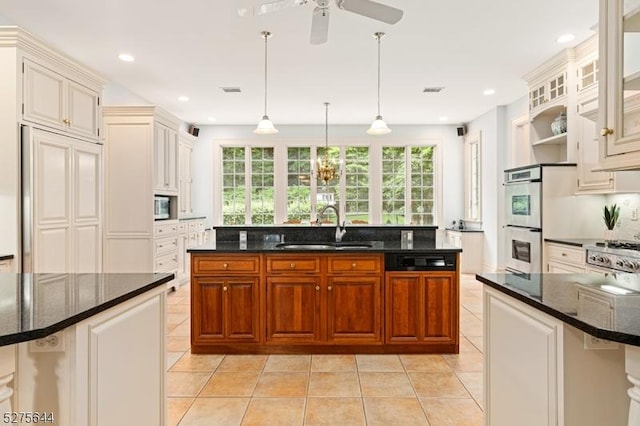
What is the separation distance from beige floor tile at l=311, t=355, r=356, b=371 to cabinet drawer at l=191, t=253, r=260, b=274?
874mm

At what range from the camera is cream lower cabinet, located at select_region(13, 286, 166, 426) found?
125 centimetres

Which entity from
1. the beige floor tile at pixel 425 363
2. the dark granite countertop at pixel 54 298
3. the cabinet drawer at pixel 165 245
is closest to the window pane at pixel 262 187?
the cabinet drawer at pixel 165 245

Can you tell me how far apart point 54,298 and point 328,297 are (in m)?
2.20

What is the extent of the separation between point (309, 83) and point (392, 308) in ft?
11.0

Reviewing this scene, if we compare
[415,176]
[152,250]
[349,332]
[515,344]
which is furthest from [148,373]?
[415,176]

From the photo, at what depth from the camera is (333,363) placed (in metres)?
3.23

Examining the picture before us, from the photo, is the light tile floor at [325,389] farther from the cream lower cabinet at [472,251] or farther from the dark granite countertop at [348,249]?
the cream lower cabinet at [472,251]

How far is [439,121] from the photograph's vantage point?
7.89m

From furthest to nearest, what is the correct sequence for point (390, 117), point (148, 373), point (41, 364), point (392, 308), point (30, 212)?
point (390, 117) → point (392, 308) → point (30, 212) → point (148, 373) → point (41, 364)

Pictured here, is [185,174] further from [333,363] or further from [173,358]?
[333,363]

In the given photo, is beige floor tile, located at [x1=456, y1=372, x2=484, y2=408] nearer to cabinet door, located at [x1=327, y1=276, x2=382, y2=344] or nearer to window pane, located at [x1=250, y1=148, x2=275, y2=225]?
cabinet door, located at [x1=327, y1=276, x2=382, y2=344]

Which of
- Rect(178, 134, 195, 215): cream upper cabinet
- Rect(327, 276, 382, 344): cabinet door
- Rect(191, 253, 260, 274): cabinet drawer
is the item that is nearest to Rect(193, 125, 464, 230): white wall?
Rect(178, 134, 195, 215): cream upper cabinet

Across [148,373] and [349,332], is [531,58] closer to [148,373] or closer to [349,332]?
[349,332]

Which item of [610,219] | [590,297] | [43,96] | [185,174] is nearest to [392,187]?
[185,174]
